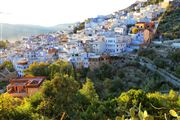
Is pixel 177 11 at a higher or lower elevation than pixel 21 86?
higher

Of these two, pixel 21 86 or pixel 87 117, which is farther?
pixel 21 86

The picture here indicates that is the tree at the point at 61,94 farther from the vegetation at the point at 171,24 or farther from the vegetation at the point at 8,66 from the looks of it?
the vegetation at the point at 171,24

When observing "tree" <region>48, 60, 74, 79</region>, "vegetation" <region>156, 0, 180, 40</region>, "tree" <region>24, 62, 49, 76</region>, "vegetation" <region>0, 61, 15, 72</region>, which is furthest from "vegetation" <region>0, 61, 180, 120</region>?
"vegetation" <region>156, 0, 180, 40</region>

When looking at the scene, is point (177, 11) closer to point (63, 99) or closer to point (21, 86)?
point (21, 86)

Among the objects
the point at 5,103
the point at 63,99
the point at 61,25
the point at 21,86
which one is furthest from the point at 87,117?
the point at 61,25

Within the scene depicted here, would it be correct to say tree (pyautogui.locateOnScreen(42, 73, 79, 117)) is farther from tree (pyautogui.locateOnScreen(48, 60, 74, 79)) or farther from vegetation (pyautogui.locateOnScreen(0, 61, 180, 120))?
tree (pyautogui.locateOnScreen(48, 60, 74, 79))

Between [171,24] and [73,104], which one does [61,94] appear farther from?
[171,24]

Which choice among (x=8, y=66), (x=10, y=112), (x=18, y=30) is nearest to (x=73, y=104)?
(x=10, y=112)

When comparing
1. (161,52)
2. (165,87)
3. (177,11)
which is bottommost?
(165,87)

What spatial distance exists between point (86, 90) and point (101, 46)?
14135 millimetres

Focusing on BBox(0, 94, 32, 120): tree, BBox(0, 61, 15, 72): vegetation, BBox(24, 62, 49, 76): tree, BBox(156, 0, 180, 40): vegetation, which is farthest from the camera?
BBox(156, 0, 180, 40): vegetation

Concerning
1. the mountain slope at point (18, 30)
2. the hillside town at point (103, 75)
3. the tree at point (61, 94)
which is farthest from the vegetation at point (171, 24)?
the tree at point (61, 94)

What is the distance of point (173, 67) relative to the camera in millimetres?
20016

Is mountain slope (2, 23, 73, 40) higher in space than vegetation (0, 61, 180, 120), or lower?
higher
